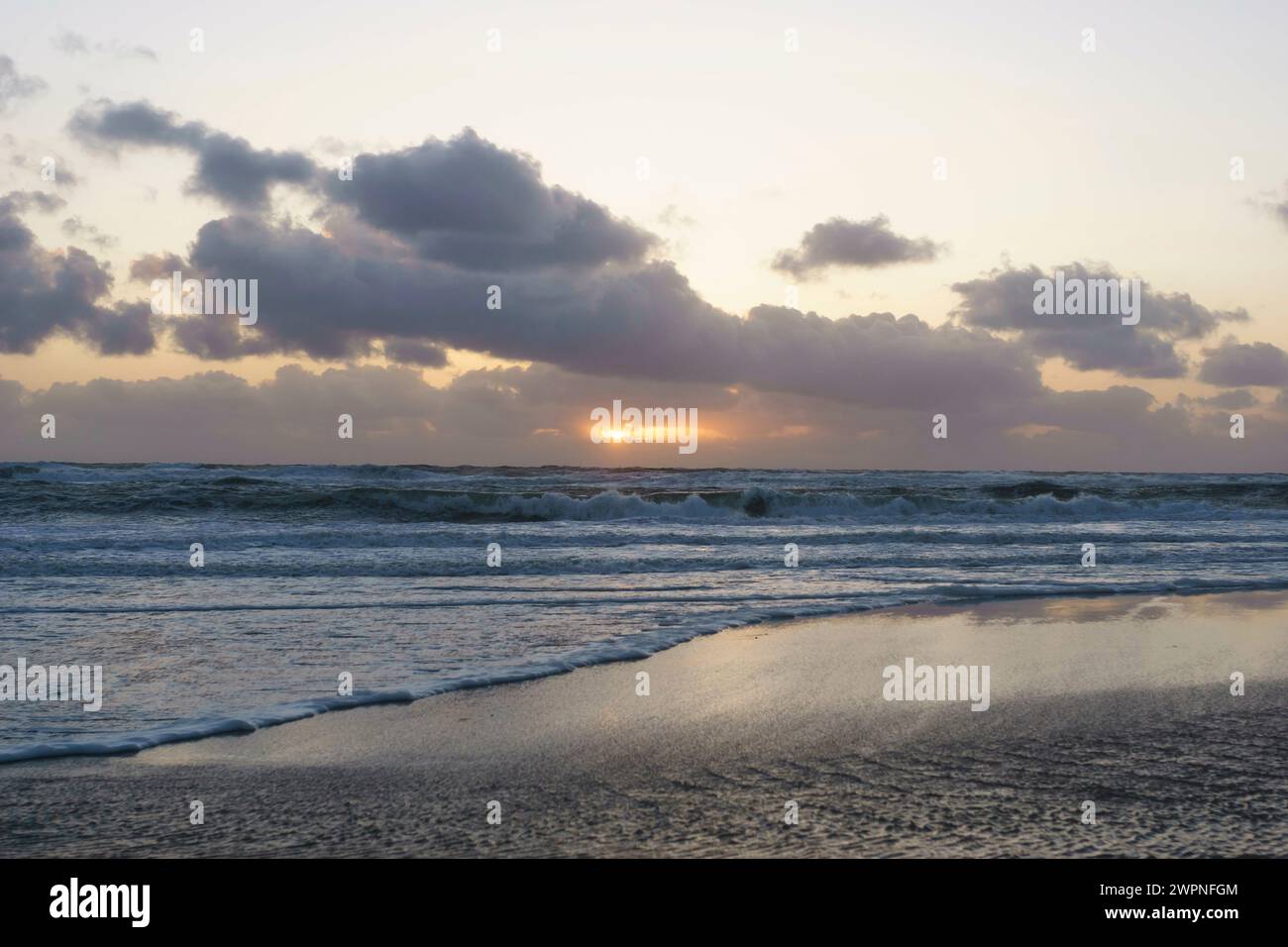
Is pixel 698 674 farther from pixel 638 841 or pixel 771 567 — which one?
pixel 771 567

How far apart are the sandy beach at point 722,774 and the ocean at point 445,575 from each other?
985 mm

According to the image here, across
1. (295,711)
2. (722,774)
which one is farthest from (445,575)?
(722,774)

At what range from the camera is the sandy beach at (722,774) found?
4.59 meters

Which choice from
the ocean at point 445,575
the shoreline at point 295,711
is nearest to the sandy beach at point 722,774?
the shoreline at point 295,711

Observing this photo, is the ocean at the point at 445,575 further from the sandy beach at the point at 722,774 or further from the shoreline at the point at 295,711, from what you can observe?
the sandy beach at the point at 722,774

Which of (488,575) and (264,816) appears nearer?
(264,816)

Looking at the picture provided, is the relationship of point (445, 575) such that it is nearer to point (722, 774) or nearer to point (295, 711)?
point (295, 711)

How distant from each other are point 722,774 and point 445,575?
11764mm

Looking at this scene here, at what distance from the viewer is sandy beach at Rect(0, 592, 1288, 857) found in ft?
15.1

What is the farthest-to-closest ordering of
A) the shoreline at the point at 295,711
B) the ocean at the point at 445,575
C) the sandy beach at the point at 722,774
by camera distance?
the ocean at the point at 445,575 < the shoreline at the point at 295,711 < the sandy beach at the point at 722,774

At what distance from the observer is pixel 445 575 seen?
1681 cm

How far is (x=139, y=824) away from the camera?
488cm
